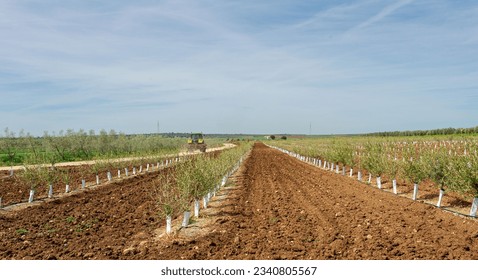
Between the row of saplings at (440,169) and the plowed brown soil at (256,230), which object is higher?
the row of saplings at (440,169)

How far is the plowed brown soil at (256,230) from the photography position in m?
7.61

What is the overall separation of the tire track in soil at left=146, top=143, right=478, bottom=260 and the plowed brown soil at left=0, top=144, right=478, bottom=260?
0.07 feet

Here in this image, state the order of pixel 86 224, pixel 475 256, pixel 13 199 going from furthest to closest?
pixel 13 199 < pixel 86 224 < pixel 475 256

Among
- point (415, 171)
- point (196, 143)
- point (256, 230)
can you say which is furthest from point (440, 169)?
point (196, 143)

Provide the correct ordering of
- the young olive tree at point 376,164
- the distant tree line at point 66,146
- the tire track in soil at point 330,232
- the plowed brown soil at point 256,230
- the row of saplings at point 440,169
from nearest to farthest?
the tire track in soil at point 330,232 → the plowed brown soil at point 256,230 → the row of saplings at point 440,169 → the young olive tree at point 376,164 → the distant tree line at point 66,146

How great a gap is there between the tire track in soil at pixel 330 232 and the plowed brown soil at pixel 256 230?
0.07ft

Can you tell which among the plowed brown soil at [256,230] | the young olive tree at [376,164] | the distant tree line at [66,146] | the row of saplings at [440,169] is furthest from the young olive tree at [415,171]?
the distant tree line at [66,146]

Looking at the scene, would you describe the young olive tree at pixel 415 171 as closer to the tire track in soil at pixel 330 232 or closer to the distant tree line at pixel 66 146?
the tire track in soil at pixel 330 232

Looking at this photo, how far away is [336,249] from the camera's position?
24.8 ft

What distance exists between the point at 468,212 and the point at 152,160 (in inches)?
957

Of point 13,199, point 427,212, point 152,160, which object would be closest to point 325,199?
point 427,212

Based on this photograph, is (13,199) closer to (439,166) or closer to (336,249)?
(336,249)

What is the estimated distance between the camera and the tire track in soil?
7.43 metres

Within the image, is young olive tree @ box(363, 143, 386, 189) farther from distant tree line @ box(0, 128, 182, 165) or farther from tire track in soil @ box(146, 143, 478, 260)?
distant tree line @ box(0, 128, 182, 165)
